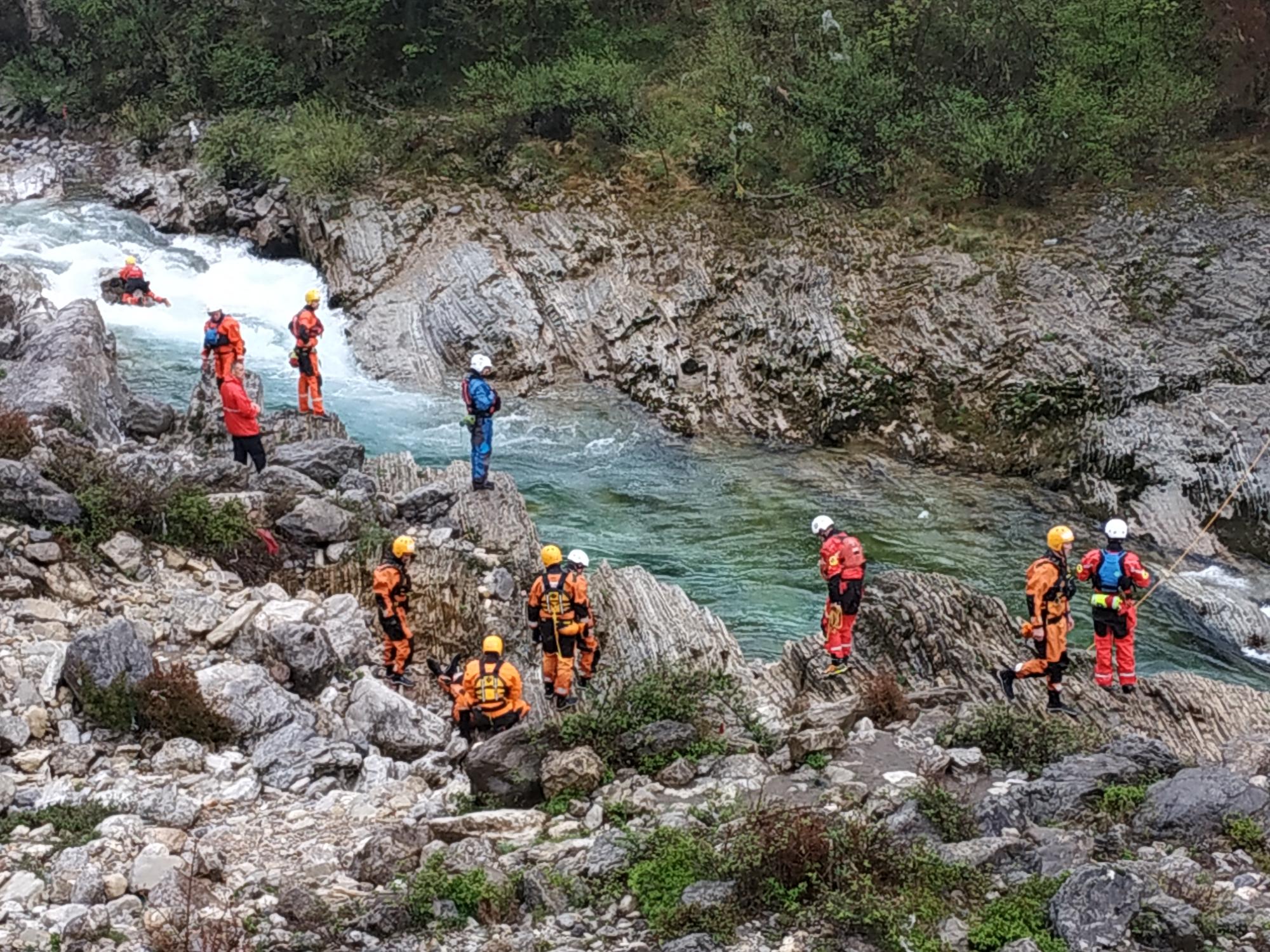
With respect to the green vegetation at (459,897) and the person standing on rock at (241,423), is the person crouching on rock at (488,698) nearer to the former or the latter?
the green vegetation at (459,897)

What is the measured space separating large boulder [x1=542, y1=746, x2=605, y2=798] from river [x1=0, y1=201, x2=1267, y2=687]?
4477 mm

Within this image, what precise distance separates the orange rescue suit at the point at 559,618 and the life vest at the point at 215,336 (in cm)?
601

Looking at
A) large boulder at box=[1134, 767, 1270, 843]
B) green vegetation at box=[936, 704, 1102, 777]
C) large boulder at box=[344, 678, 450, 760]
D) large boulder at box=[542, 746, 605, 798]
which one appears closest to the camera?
large boulder at box=[1134, 767, 1270, 843]

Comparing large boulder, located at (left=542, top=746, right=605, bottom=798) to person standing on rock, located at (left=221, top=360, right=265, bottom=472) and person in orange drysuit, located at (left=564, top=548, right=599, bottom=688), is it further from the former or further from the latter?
person standing on rock, located at (left=221, top=360, right=265, bottom=472)

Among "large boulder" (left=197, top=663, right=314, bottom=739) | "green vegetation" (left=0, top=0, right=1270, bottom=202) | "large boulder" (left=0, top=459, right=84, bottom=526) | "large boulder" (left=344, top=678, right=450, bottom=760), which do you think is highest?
"green vegetation" (left=0, top=0, right=1270, bottom=202)

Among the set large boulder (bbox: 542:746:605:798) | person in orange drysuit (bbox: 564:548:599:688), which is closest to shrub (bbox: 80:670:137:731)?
large boulder (bbox: 542:746:605:798)

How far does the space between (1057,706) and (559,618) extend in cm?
442

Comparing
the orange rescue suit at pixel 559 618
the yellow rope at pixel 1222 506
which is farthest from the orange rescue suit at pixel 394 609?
the yellow rope at pixel 1222 506

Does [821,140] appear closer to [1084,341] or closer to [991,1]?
[991,1]

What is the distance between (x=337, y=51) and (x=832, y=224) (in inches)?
522

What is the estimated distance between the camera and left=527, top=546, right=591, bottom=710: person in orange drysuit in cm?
1062

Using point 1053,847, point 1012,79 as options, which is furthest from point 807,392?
point 1053,847

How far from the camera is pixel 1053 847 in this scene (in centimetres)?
694

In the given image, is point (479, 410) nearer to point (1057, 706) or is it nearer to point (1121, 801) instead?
point (1057, 706)
